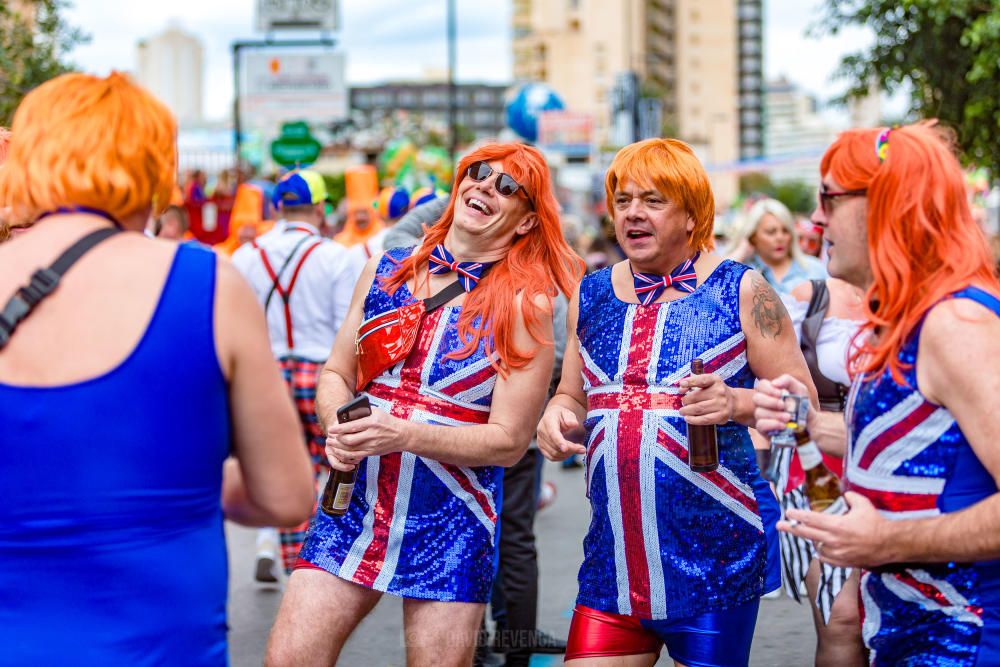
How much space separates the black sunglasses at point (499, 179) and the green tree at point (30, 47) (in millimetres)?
8038

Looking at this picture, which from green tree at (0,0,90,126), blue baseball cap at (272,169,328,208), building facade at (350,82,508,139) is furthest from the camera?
building facade at (350,82,508,139)

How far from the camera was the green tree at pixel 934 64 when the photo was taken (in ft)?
41.3

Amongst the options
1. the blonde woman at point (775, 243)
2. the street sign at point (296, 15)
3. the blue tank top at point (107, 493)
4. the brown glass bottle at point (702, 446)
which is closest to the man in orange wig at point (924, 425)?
the brown glass bottle at point (702, 446)

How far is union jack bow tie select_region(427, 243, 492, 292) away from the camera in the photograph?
3756 mm

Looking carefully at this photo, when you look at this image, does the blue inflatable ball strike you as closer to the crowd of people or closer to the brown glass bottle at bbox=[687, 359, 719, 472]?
the crowd of people

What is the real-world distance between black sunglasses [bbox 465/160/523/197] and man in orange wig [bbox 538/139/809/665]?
1.19 ft

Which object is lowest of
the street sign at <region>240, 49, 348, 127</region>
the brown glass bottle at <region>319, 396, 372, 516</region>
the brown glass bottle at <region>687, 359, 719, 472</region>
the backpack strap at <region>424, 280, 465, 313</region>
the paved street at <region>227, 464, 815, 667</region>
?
the paved street at <region>227, 464, 815, 667</region>

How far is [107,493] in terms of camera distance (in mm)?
2129

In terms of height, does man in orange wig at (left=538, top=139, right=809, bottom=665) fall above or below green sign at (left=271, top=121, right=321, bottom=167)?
below

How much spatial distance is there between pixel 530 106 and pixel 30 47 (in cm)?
678

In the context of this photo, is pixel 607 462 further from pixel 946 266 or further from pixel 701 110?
pixel 701 110

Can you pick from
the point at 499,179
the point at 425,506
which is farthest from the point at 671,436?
the point at 499,179

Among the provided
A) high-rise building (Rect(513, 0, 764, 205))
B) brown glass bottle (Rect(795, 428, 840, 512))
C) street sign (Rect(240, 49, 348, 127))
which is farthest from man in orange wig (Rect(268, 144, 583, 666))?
high-rise building (Rect(513, 0, 764, 205))

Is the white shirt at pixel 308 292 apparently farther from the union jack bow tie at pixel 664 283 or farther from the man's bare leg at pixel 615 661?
the man's bare leg at pixel 615 661
